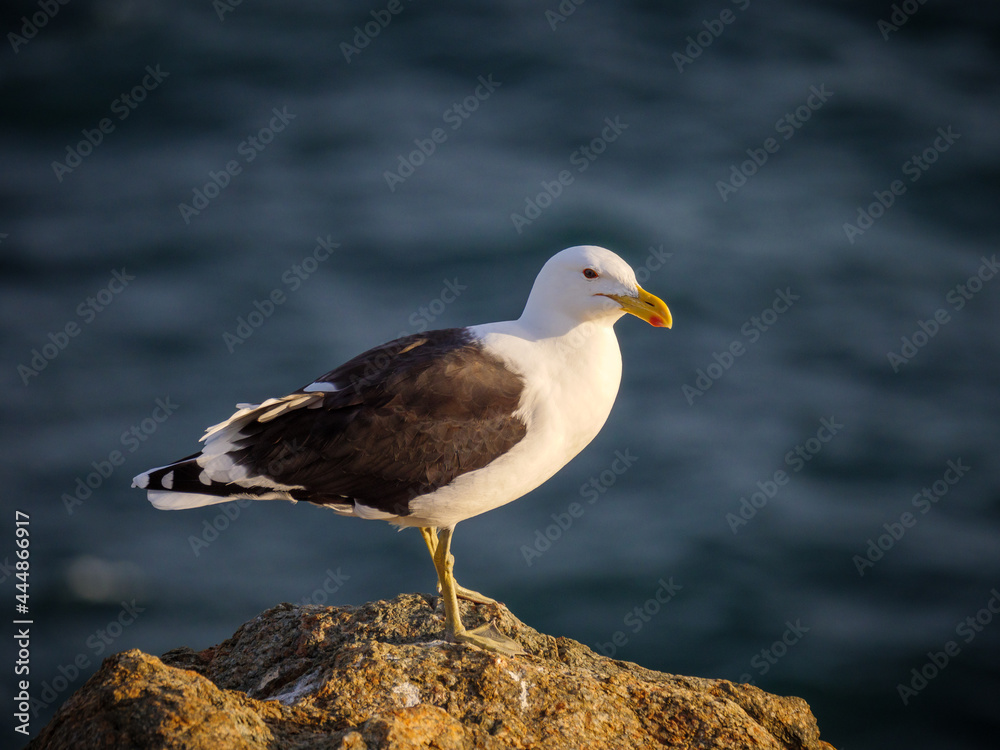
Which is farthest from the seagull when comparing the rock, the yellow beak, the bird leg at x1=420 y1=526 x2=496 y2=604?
the rock

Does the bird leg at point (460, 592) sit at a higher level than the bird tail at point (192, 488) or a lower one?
lower

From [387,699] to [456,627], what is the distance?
5.55 ft

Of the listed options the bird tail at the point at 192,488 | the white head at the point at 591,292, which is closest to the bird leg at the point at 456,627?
the bird tail at the point at 192,488

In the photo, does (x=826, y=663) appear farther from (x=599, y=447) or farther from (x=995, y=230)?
(x=995, y=230)

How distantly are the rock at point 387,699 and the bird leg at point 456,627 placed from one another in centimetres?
11

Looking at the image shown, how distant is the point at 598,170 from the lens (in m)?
21.7

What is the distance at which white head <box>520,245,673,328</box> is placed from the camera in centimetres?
691

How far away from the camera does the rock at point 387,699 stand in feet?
13.2

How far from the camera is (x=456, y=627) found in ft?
21.0

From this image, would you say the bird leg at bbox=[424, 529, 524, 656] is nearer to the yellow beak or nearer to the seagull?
the seagull

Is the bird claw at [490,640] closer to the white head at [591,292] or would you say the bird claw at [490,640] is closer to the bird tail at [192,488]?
the bird tail at [192,488]

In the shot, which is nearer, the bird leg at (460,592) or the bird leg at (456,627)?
the bird leg at (456,627)

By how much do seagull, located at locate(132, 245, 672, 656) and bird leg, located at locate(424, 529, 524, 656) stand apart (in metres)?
0.01

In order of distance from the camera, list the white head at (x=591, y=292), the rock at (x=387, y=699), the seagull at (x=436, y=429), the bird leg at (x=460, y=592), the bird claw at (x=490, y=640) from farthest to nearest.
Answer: the bird leg at (x=460, y=592), the white head at (x=591, y=292), the seagull at (x=436, y=429), the bird claw at (x=490, y=640), the rock at (x=387, y=699)
